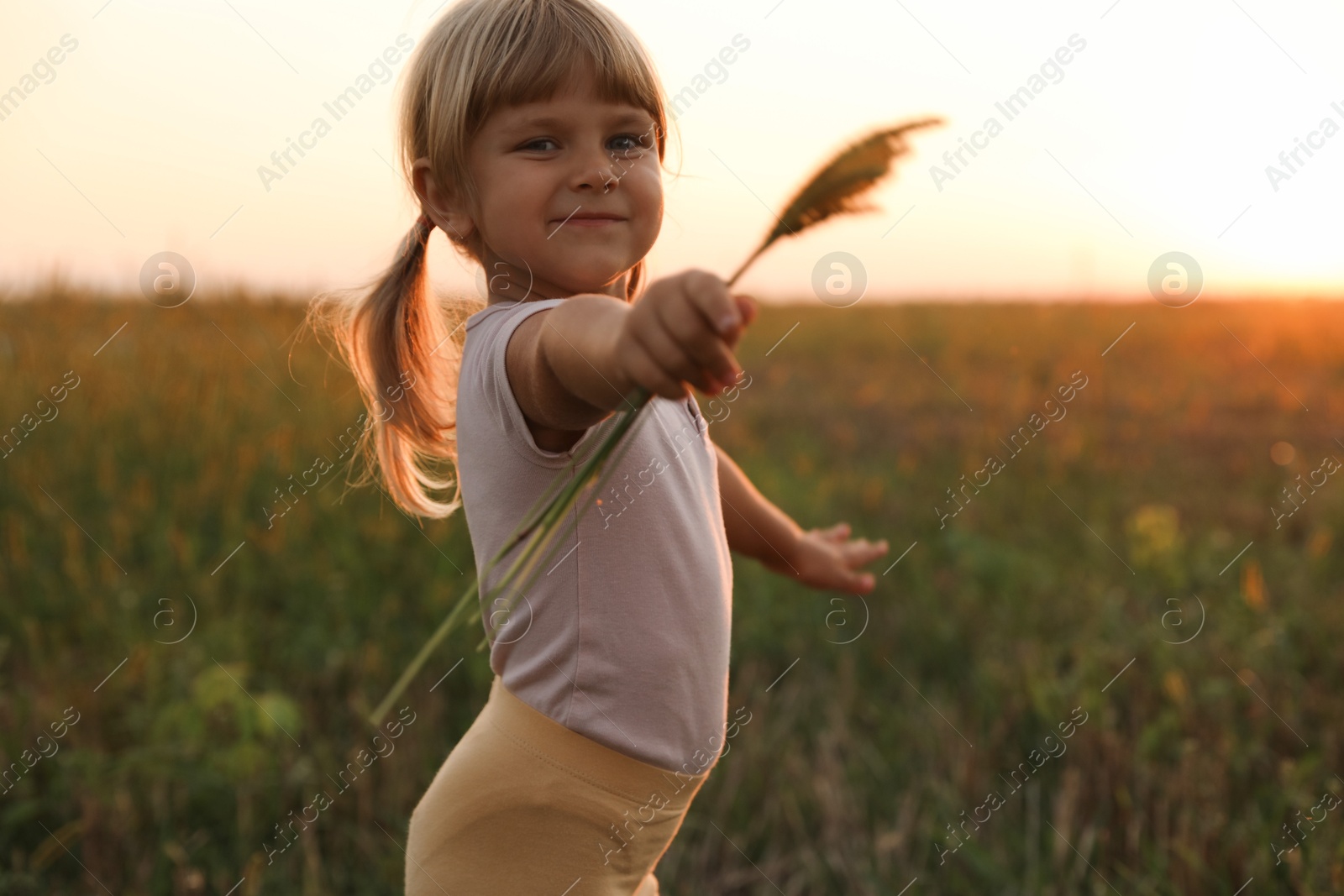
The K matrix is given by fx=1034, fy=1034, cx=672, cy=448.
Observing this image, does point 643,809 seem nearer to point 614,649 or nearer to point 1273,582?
point 614,649

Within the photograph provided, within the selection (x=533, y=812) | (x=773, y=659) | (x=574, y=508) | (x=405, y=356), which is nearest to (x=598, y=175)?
(x=574, y=508)

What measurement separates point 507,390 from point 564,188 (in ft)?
0.97

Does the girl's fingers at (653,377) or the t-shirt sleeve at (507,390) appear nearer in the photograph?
the girl's fingers at (653,377)

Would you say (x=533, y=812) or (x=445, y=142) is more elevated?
(x=445, y=142)

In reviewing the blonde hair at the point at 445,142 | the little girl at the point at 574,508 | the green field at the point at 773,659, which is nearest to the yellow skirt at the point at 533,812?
the little girl at the point at 574,508

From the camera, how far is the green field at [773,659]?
8.05 feet

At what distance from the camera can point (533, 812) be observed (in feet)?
4.67

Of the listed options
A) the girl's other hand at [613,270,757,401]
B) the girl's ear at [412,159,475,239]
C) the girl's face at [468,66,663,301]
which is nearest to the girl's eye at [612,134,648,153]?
the girl's face at [468,66,663,301]

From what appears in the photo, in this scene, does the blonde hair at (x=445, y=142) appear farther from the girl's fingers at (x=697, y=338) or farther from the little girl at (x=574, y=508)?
the girl's fingers at (x=697, y=338)

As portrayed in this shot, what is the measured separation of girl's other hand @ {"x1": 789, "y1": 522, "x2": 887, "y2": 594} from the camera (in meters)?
2.03

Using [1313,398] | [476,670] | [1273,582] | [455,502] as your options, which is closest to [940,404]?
[1313,398]

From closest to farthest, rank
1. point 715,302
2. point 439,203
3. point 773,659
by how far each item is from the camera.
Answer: point 715,302 < point 439,203 < point 773,659

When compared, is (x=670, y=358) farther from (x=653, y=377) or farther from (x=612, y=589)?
(x=612, y=589)

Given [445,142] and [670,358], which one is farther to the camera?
[445,142]
